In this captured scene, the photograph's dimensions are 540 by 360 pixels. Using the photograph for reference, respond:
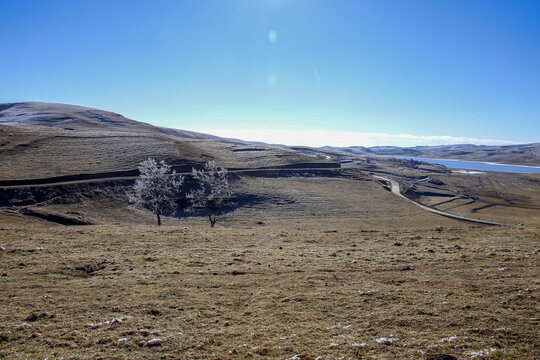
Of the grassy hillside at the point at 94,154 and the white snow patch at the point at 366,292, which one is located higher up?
the grassy hillside at the point at 94,154

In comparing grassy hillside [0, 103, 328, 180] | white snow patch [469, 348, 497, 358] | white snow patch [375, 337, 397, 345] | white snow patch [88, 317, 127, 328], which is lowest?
white snow patch [88, 317, 127, 328]

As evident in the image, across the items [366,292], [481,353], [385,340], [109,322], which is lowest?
[109,322]

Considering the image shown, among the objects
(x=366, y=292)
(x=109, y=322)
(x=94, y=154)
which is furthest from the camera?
(x=94, y=154)

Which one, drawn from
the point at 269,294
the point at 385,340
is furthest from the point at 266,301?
the point at 385,340

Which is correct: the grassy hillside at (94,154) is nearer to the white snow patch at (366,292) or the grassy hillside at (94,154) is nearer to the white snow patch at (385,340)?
the white snow patch at (366,292)

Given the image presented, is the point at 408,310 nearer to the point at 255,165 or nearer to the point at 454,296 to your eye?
the point at 454,296

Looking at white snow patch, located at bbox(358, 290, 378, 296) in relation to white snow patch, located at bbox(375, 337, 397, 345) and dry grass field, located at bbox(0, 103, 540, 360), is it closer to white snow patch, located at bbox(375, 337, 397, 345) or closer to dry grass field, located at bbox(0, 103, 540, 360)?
dry grass field, located at bbox(0, 103, 540, 360)

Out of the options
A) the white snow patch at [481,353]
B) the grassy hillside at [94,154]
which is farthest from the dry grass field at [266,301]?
the grassy hillside at [94,154]

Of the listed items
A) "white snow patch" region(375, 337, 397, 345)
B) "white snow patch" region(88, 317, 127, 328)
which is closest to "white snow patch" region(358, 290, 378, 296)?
"white snow patch" region(375, 337, 397, 345)

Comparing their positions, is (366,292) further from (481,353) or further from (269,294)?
(481,353)

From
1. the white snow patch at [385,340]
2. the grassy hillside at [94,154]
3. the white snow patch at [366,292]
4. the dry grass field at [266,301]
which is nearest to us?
the dry grass field at [266,301]

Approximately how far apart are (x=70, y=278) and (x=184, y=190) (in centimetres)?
4644

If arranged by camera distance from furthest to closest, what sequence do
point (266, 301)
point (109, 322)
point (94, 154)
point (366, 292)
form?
point (94, 154) < point (366, 292) < point (266, 301) < point (109, 322)

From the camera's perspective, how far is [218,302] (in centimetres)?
1055
